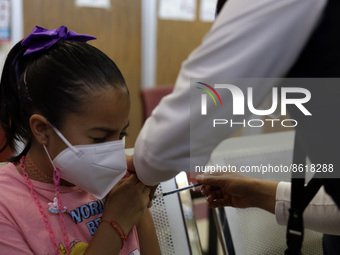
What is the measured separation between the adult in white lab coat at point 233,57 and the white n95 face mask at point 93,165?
7.8 inches

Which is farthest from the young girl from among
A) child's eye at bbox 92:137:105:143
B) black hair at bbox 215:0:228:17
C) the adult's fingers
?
black hair at bbox 215:0:228:17

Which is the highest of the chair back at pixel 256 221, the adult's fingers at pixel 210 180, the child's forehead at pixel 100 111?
the child's forehead at pixel 100 111

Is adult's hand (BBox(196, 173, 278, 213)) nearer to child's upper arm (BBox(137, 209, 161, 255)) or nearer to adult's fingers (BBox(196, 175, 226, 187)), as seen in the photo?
adult's fingers (BBox(196, 175, 226, 187))

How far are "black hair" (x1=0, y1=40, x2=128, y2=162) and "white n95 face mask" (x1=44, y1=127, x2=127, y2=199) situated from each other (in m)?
0.08

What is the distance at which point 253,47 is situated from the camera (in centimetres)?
63

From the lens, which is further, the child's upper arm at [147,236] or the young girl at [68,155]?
the child's upper arm at [147,236]

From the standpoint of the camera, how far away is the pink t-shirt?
86 centimetres

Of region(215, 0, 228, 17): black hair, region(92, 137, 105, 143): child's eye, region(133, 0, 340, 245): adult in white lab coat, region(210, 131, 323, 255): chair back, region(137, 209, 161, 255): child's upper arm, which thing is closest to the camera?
region(133, 0, 340, 245): adult in white lab coat

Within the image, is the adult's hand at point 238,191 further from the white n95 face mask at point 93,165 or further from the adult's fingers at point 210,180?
the white n95 face mask at point 93,165

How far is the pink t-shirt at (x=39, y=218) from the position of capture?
0.86 metres

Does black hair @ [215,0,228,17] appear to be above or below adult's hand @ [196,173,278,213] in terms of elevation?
above

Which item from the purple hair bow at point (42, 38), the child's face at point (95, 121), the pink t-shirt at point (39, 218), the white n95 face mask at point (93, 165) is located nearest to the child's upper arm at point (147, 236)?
the pink t-shirt at point (39, 218)

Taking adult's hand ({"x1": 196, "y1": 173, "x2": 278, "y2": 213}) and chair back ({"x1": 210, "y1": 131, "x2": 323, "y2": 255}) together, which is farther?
chair back ({"x1": 210, "y1": 131, "x2": 323, "y2": 255})

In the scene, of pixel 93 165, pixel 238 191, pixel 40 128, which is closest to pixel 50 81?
pixel 40 128
